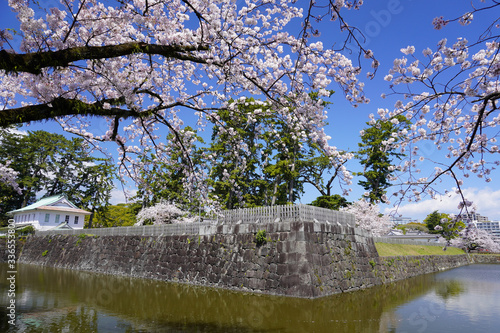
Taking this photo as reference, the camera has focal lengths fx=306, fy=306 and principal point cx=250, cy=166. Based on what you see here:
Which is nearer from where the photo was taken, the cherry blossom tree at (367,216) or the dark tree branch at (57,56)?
the dark tree branch at (57,56)

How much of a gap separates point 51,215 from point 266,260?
33.3 meters

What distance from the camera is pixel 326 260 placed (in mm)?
13180

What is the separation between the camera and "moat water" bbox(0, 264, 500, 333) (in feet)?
26.0

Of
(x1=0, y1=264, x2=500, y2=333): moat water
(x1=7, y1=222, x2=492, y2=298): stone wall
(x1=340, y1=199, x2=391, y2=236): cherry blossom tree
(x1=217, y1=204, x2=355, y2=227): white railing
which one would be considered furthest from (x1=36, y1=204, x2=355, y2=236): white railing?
(x1=340, y1=199, x2=391, y2=236): cherry blossom tree

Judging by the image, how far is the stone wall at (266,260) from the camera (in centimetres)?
1236

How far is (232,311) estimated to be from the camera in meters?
9.60

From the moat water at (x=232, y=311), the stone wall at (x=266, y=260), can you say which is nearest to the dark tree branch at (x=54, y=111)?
the moat water at (x=232, y=311)

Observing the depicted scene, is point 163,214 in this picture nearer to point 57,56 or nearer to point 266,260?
point 266,260

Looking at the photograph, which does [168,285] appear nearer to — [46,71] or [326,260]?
[326,260]

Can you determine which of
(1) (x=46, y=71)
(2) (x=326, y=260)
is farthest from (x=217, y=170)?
(1) (x=46, y=71)

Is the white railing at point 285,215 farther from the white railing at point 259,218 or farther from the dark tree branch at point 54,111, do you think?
the dark tree branch at point 54,111

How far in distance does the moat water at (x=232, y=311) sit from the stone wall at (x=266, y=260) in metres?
0.82

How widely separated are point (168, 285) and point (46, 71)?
12.1 m

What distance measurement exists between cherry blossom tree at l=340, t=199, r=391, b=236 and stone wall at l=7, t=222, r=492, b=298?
6385mm
